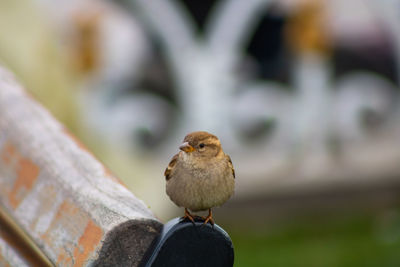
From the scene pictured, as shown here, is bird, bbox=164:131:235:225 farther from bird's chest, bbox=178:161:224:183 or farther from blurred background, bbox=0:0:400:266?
blurred background, bbox=0:0:400:266

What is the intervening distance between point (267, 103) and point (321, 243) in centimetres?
141

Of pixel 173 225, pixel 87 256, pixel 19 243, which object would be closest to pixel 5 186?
pixel 19 243

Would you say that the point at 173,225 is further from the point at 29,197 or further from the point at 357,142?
the point at 357,142

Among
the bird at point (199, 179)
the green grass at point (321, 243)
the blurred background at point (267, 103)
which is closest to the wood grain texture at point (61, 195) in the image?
the bird at point (199, 179)

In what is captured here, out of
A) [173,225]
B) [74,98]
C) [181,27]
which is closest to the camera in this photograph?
[173,225]

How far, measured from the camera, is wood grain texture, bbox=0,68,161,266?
1.44m

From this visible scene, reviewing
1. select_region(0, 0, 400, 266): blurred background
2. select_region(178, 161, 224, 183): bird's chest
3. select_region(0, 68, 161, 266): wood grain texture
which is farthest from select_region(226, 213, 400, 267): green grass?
select_region(0, 68, 161, 266): wood grain texture

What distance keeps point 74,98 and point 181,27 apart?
5.83ft

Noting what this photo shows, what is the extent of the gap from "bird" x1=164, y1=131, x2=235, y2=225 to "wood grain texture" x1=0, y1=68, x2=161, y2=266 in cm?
47

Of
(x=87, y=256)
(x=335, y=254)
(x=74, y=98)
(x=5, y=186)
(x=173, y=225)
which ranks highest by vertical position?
(x=173, y=225)

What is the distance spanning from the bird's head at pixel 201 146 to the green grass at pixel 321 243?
3628 millimetres

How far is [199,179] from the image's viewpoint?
2.30 metres

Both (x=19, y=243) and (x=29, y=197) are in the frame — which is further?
(x=19, y=243)

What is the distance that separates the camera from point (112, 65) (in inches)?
252
